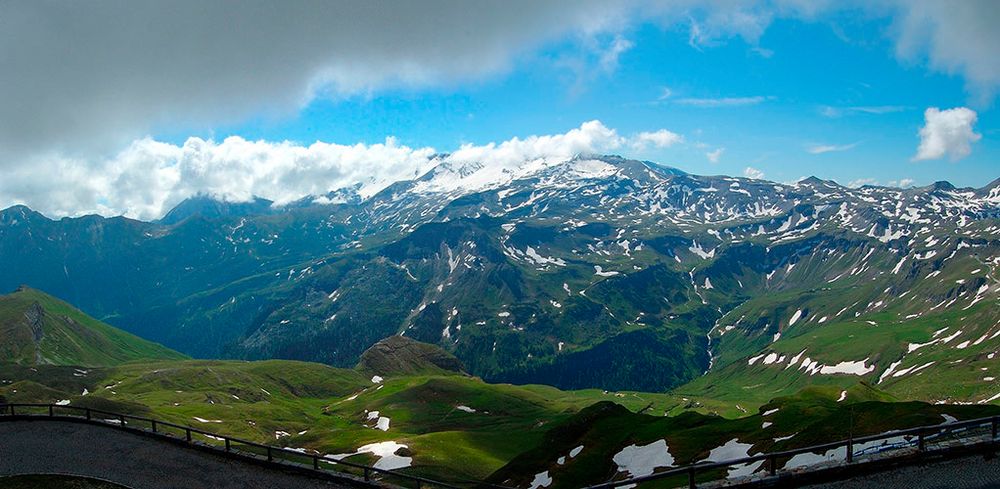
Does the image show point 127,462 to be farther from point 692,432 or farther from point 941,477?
point 692,432

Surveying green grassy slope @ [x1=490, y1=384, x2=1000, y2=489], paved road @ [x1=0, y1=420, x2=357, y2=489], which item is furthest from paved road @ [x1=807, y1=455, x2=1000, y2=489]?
green grassy slope @ [x1=490, y1=384, x2=1000, y2=489]

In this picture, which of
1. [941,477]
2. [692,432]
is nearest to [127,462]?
[941,477]

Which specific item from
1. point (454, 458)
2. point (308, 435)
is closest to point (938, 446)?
point (454, 458)

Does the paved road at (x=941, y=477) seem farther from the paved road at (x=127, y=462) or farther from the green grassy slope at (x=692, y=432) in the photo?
the green grassy slope at (x=692, y=432)

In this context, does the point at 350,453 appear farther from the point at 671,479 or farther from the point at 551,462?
the point at 671,479

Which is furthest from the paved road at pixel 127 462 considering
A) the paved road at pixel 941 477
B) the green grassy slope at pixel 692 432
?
the green grassy slope at pixel 692 432

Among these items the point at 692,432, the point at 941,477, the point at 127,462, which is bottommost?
the point at 692,432

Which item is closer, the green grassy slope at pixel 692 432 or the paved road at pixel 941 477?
the paved road at pixel 941 477
